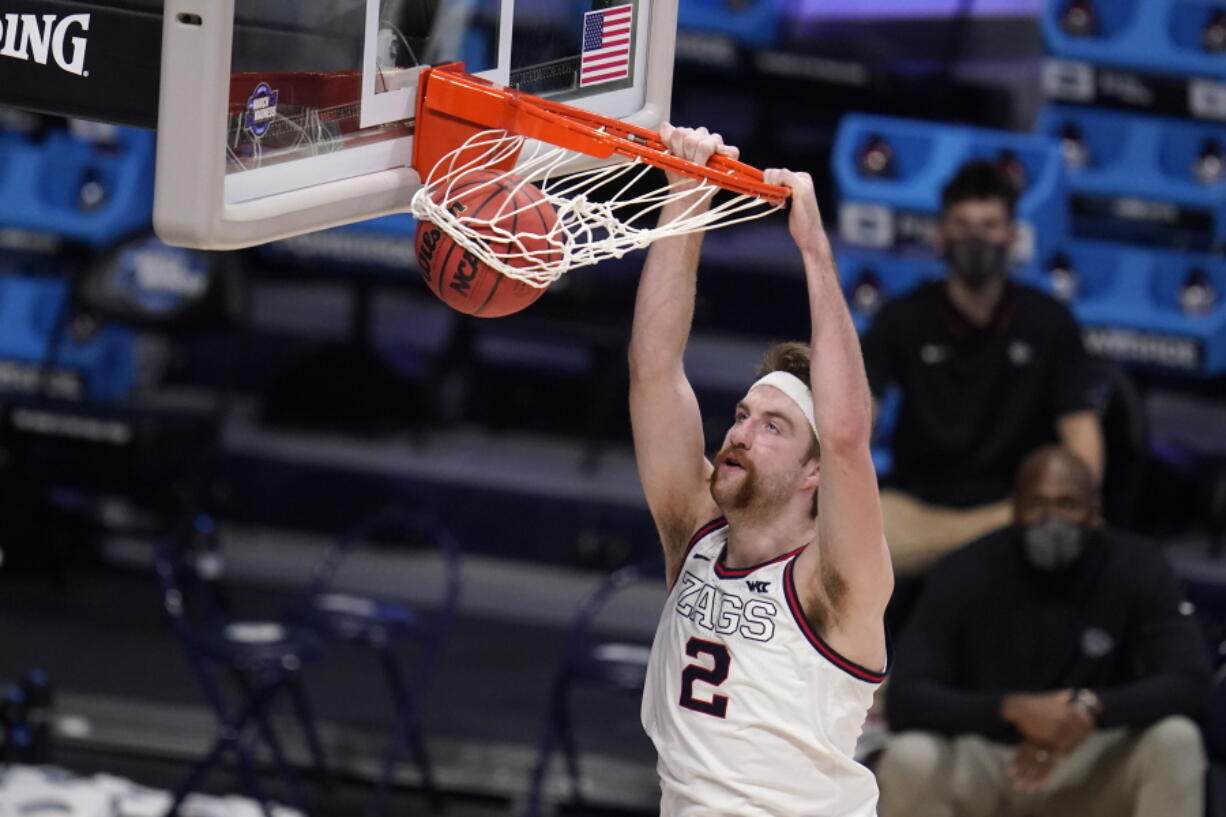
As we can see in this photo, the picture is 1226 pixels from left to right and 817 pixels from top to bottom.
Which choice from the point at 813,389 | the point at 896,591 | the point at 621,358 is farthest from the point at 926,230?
the point at 813,389

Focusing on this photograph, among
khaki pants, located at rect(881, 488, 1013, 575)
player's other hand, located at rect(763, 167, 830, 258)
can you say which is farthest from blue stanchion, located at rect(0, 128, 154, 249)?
player's other hand, located at rect(763, 167, 830, 258)

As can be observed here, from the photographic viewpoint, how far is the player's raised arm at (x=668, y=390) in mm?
4062

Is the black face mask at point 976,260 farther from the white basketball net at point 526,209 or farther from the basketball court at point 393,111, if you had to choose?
the white basketball net at point 526,209

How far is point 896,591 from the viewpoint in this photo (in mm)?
6422

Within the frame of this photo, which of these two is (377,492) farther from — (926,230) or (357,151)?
(357,151)

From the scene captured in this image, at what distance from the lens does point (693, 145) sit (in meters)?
3.83

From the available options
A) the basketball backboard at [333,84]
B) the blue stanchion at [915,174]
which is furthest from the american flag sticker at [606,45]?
the blue stanchion at [915,174]

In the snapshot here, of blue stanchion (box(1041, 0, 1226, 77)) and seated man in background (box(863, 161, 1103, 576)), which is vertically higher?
blue stanchion (box(1041, 0, 1226, 77))

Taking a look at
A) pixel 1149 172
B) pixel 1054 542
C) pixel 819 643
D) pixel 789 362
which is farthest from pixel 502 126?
pixel 1149 172

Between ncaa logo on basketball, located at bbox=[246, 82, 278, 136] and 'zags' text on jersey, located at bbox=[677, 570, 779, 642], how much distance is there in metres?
1.21

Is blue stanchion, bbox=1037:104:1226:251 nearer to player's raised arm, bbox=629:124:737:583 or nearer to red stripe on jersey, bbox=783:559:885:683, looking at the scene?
player's raised arm, bbox=629:124:737:583

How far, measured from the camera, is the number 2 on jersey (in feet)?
12.6

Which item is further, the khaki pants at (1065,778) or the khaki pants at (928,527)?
the khaki pants at (928,527)

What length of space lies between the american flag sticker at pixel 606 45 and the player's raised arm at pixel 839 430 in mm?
723
